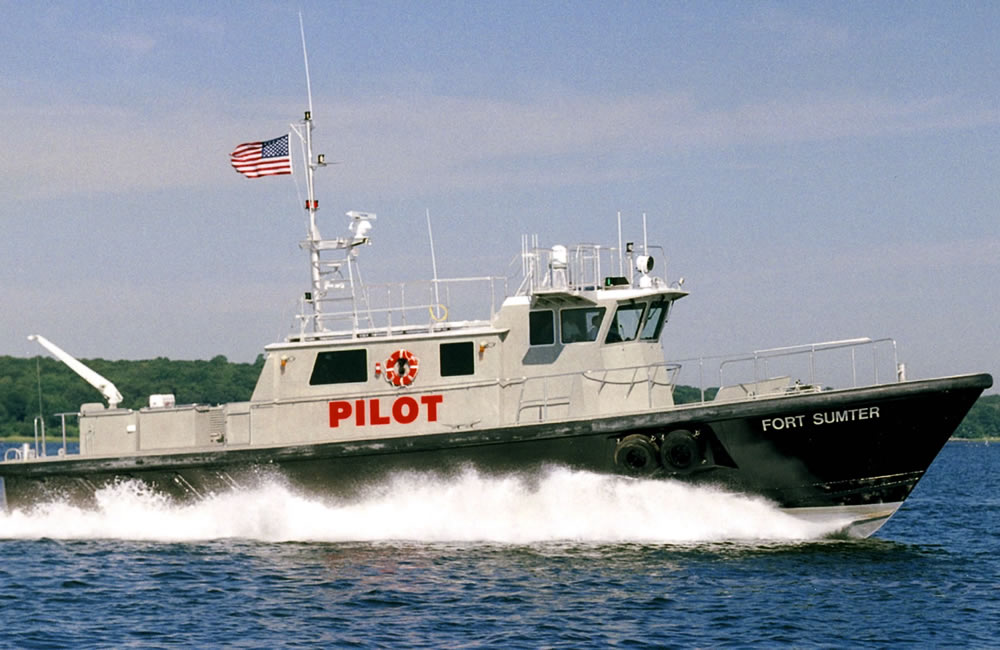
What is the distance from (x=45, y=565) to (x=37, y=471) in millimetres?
2093

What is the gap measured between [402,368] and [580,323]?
8.31 ft

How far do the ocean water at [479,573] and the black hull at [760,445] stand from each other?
29 centimetres

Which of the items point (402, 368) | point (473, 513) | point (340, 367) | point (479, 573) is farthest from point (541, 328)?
point (479, 573)

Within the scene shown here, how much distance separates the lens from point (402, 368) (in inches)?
645

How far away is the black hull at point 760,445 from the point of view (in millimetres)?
15156

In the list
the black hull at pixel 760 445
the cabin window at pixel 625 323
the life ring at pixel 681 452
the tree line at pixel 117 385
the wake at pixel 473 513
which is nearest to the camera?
the black hull at pixel 760 445

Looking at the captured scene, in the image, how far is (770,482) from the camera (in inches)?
609

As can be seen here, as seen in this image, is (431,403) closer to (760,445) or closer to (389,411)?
(389,411)

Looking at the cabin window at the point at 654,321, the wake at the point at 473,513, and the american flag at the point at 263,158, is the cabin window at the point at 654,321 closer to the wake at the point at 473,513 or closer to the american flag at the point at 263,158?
the wake at the point at 473,513

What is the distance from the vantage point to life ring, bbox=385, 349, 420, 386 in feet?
53.7

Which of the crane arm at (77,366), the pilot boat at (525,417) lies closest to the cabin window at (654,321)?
the pilot boat at (525,417)

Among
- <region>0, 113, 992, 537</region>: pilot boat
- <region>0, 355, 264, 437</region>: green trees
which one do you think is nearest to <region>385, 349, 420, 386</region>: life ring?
<region>0, 113, 992, 537</region>: pilot boat

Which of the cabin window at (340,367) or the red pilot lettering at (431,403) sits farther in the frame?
the cabin window at (340,367)

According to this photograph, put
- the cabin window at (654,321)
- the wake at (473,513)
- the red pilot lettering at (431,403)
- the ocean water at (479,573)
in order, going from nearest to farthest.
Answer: the ocean water at (479,573), the wake at (473,513), the red pilot lettering at (431,403), the cabin window at (654,321)
